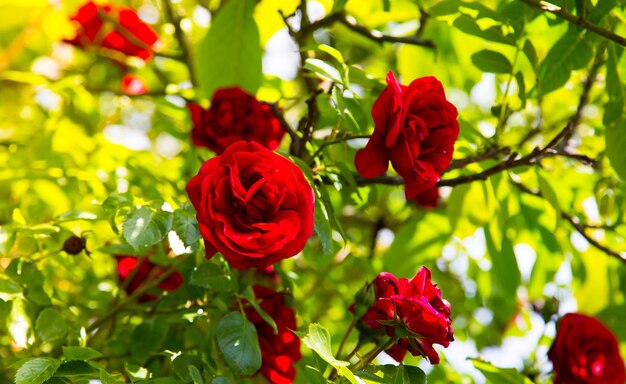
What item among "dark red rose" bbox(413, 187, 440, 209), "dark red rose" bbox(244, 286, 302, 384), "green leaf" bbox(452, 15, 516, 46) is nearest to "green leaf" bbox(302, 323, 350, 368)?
"dark red rose" bbox(244, 286, 302, 384)

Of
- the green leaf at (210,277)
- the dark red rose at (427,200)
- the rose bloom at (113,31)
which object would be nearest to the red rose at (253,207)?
the green leaf at (210,277)

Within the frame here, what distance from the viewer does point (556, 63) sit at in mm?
1109

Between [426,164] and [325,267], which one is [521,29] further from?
[325,267]

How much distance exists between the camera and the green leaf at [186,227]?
846 mm

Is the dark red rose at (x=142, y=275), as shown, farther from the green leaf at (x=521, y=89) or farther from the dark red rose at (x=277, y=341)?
the green leaf at (x=521, y=89)

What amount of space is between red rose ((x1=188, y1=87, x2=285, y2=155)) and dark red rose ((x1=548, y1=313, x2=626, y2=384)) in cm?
51

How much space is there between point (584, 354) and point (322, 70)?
1.96ft

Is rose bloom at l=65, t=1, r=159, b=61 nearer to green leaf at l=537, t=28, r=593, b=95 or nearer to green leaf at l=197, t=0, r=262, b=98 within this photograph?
green leaf at l=197, t=0, r=262, b=98

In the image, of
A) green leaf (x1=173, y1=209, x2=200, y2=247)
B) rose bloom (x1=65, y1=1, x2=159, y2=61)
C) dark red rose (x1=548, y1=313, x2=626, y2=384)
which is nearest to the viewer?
green leaf (x1=173, y1=209, x2=200, y2=247)

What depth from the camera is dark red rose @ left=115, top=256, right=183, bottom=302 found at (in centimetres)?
116

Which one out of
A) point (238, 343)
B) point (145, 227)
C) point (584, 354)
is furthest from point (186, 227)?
point (584, 354)

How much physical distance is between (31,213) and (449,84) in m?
0.84

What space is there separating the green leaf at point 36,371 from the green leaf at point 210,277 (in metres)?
0.19

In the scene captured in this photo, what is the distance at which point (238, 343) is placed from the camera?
891 mm
